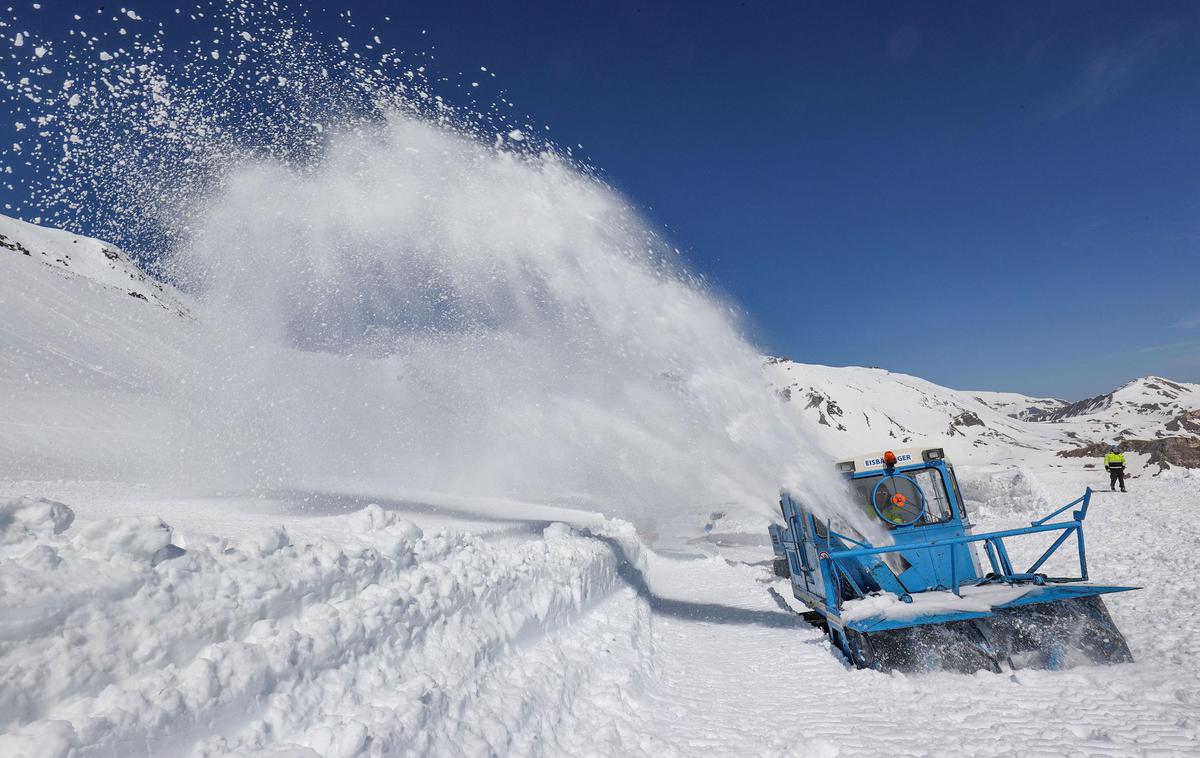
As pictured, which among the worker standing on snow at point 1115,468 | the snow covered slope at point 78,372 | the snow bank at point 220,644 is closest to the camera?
the snow bank at point 220,644

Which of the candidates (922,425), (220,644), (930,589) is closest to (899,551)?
(930,589)

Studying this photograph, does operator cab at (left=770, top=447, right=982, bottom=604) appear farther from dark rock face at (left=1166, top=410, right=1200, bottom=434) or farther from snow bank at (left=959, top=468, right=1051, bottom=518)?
dark rock face at (left=1166, top=410, right=1200, bottom=434)

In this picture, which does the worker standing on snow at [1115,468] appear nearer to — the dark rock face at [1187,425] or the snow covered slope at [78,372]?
the snow covered slope at [78,372]

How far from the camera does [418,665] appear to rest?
4.38m

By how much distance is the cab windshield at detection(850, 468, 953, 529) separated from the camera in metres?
8.75

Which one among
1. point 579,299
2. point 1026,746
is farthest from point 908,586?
point 579,299

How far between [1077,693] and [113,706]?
21.6 ft

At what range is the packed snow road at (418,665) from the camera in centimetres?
280

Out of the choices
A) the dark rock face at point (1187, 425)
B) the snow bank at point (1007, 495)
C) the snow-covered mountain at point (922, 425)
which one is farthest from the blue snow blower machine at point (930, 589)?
the dark rock face at point (1187, 425)

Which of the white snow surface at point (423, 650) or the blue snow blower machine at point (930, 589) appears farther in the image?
the blue snow blower machine at point (930, 589)

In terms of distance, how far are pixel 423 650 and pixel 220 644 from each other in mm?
1576

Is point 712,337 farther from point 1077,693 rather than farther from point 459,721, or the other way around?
point 459,721

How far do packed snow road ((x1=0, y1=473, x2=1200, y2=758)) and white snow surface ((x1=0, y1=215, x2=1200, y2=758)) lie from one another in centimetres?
2

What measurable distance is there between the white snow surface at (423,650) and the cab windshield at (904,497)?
1.98 meters
